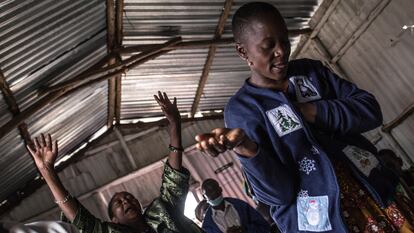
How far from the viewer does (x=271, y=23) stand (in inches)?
68.1

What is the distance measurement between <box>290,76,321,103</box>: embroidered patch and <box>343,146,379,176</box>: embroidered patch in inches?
10.9

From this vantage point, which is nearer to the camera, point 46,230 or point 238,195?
point 46,230

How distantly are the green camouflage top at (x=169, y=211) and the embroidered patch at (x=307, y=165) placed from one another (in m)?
1.77

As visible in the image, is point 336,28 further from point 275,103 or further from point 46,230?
point 46,230

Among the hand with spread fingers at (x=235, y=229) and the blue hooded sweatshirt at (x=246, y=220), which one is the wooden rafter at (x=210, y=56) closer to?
the blue hooded sweatshirt at (x=246, y=220)

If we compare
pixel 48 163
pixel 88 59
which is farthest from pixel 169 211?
pixel 88 59

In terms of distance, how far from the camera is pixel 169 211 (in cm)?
332

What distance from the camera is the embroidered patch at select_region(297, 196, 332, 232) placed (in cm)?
165

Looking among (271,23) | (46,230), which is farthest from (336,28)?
(46,230)

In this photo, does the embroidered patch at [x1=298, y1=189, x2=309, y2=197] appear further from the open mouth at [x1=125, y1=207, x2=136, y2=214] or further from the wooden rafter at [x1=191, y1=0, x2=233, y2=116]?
the wooden rafter at [x1=191, y1=0, x2=233, y2=116]

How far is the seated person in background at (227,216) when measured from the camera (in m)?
5.63

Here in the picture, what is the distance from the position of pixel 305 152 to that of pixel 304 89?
0.32m

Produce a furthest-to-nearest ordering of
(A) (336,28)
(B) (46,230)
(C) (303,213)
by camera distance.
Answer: (A) (336,28)
(C) (303,213)
(B) (46,230)

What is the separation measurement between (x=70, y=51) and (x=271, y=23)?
508 cm
